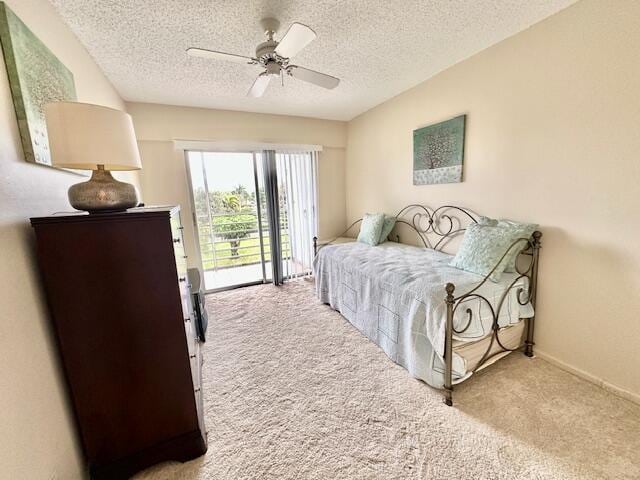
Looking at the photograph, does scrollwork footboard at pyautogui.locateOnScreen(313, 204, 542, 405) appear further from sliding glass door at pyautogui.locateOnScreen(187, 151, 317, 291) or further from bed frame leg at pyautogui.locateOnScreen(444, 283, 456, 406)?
sliding glass door at pyautogui.locateOnScreen(187, 151, 317, 291)

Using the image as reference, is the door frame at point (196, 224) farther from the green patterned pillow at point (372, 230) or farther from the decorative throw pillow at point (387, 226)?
the decorative throw pillow at point (387, 226)

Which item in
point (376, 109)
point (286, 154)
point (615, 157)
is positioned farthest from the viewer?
point (286, 154)

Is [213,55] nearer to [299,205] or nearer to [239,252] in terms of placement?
[299,205]

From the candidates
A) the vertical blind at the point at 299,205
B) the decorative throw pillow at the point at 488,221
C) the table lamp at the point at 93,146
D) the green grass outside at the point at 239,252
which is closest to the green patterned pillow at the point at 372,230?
the vertical blind at the point at 299,205

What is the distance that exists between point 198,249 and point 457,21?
3.52 m

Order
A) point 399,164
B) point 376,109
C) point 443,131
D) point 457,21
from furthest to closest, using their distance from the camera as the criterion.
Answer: point 376,109
point 399,164
point 443,131
point 457,21

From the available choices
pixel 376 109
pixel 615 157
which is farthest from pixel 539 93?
pixel 376 109

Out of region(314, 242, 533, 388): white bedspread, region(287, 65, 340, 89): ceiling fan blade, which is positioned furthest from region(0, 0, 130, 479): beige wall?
region(314, 242, 533, 388): white bedspread

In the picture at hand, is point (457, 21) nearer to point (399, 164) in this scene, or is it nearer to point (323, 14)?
point (323, 14)

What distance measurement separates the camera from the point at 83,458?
4.00ft

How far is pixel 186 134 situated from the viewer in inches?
125

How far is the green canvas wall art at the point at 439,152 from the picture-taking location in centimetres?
242

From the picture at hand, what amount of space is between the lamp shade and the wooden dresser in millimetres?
225

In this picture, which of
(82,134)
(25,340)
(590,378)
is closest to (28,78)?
(82,134)
